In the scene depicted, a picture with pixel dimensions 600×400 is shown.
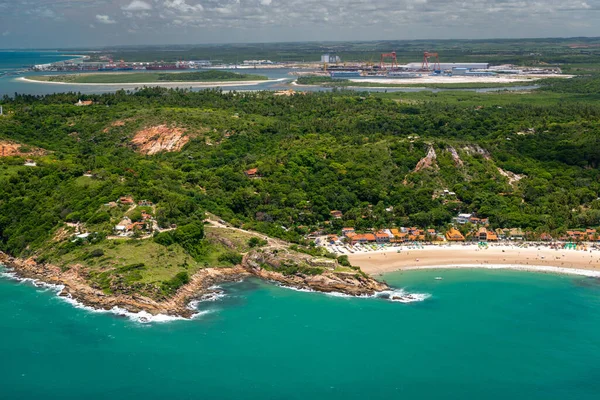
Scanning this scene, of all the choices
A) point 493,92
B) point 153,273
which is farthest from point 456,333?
point 493,92

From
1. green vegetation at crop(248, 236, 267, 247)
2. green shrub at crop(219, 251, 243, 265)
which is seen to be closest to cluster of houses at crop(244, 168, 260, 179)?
green vegetation at crop(248, 236, 267, 247)

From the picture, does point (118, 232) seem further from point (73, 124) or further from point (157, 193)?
point (73, 124)

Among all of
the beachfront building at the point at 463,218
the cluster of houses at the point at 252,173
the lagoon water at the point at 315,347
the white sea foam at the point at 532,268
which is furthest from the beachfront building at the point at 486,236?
the cluster of houses at the point at 252,173

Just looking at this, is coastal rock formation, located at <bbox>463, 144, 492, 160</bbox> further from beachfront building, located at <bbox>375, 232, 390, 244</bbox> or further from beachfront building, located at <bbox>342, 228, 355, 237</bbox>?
beachfront building, located at <bbox>342, 228, 355, 237</bbox>

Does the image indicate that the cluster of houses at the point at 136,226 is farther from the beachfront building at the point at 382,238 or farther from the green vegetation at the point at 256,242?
the beachfront building at the point at 382,238

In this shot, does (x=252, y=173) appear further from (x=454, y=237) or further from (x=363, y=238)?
(x=454, y=237)
